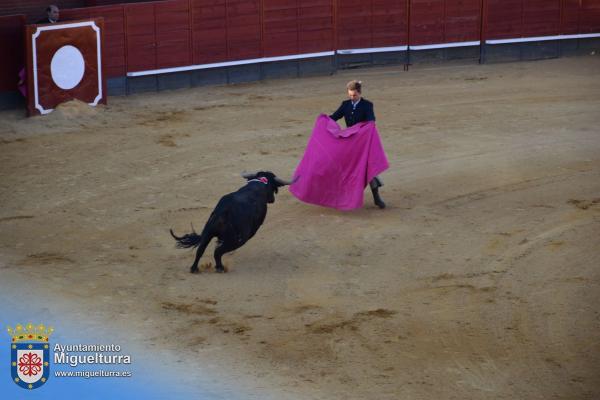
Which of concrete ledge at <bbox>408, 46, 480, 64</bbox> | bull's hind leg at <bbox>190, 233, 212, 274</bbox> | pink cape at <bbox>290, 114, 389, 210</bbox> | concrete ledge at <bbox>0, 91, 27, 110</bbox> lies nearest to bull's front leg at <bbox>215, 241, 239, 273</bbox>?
bull's hind leg at <bbox>190, 233, 212, 274</bbox>

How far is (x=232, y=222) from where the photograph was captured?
342 inches

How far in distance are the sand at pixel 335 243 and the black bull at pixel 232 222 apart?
0.23 meters

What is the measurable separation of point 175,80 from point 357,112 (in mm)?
5286

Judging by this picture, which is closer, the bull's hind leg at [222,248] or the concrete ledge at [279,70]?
the bull's hind leg at [222,248]

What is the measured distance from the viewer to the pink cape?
10.4 meters

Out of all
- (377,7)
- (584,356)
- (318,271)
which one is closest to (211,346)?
(318,271)

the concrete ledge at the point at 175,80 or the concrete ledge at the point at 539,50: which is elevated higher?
the concrete ledge at the point at 539,50

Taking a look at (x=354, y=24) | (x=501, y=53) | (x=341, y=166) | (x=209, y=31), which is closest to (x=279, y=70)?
(x=209, y=31)

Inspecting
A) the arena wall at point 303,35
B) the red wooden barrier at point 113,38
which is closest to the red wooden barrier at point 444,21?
the arena wall at point 303,35

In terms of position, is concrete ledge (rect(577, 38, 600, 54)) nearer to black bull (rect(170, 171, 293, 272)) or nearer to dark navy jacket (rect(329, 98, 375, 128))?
dark navy jacket (rect(329, 98, 375, 128))

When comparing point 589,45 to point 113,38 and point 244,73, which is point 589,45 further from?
point 113,38

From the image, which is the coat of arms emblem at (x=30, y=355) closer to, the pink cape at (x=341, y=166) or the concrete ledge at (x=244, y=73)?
the pink cape at (x=341, y=166)

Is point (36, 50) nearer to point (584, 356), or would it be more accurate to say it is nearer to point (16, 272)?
point (16, 272)

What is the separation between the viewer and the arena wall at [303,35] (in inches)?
581
